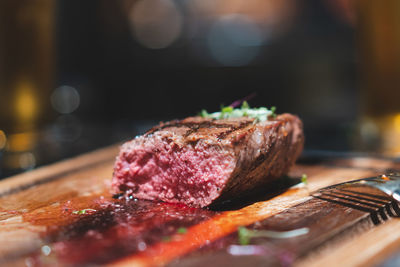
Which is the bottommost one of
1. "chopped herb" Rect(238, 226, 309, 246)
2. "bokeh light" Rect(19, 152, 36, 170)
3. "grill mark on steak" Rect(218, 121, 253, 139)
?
"chopped herb" Rect(238, 226, 309, 246)

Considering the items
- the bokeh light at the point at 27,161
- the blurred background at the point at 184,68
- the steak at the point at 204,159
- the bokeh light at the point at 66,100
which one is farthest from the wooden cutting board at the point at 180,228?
the bokeh light at the point at 66,100

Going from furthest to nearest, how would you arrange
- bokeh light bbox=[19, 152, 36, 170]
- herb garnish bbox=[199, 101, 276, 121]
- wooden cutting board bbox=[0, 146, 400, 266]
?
bokeh light bbox=[19, 152, 36, 170], herb garnish bbox=[199, 101, 276, 121], wooden cutting board bbox=[0, 146, 400, 266]

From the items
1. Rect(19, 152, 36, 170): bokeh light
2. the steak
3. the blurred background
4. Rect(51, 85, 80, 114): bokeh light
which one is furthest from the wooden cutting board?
Rect(51, 85, 80, 114): bokeh light

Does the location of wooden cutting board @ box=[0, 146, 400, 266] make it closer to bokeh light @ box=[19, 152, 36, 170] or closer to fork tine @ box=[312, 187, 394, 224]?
fork tine @ box=[312, 187, 394, 224]

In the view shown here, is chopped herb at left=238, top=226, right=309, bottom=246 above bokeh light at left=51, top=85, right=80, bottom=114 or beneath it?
beneath

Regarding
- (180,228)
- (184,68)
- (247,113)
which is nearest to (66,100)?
(184,68)

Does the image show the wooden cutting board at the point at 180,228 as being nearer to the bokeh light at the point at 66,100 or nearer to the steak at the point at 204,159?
the steak at the point at 204,159
